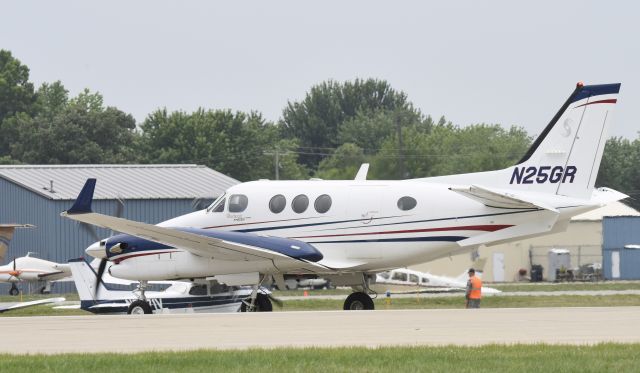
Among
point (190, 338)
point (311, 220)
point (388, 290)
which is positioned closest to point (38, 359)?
point (190, 338)

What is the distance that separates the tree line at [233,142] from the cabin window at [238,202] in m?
42.5

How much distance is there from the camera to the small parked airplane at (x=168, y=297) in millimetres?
35000

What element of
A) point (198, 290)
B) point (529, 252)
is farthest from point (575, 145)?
point (529, 252)

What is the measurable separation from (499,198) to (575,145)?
2391 millimetres

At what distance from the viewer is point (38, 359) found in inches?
687

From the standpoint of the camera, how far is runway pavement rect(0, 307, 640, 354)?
63.9 ft

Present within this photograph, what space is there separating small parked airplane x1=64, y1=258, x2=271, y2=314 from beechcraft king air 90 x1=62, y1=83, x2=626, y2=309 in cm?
242

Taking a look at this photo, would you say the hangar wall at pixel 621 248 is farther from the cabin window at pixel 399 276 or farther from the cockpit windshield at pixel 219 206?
the cockpit windshield at pixel 219 206

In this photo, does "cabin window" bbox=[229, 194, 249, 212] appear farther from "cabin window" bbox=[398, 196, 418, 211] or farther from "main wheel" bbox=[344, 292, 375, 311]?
"cabin window" bbox=[398, 196, 418, 211]

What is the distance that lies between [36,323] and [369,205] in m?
9.45

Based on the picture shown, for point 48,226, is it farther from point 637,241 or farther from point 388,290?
point 637,241

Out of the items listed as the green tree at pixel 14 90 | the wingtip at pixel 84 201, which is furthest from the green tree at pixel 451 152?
the green tree at pixel 14 90

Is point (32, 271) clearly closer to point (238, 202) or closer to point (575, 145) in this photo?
point (238, 202)

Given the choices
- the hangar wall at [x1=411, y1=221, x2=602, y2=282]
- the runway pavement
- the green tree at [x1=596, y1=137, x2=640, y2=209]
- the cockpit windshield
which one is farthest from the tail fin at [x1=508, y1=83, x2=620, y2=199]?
the green tree at [x1=596, y1=137, x2=640, y2=209]
